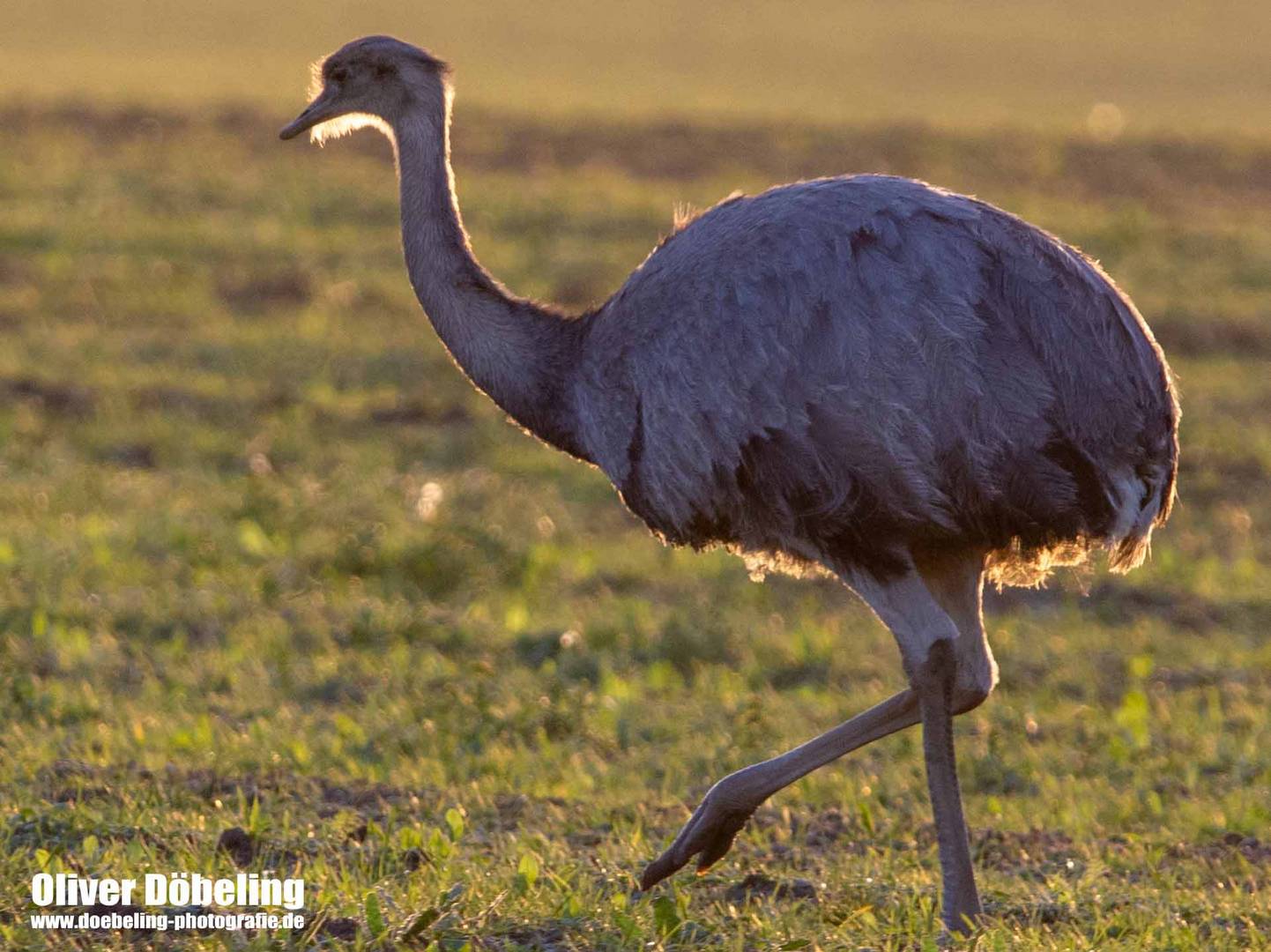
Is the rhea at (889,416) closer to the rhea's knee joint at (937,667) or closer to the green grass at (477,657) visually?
the rhea's knee joint at (937,667)

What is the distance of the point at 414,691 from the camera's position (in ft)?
23.4

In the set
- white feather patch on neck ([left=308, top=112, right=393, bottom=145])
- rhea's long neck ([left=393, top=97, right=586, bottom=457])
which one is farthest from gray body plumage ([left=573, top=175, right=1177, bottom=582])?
white feather patch on neck ([left=308, top=112, right=393, bottom=145])

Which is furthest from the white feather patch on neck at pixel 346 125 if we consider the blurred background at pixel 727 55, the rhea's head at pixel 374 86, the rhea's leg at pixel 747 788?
the blurred background at pixel 727 55

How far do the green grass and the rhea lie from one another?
1.63 feet

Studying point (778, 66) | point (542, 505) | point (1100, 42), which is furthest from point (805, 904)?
point (1100, 42)

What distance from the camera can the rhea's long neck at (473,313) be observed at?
551 centimetres

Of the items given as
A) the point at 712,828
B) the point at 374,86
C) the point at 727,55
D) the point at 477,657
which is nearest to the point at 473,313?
the point at 374,86

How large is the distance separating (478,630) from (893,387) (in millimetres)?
3387

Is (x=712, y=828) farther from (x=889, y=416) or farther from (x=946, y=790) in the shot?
(x=889, y=416)

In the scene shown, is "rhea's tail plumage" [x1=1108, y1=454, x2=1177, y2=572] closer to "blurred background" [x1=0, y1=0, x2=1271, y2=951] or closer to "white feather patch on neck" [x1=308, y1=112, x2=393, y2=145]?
"blurred background" [x1=0, y1=0, x2=1271, y2=951]

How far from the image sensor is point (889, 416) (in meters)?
4.79

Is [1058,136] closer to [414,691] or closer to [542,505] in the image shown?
[542,505]

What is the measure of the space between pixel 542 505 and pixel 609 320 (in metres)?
4.62

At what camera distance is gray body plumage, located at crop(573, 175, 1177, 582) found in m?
4.79
